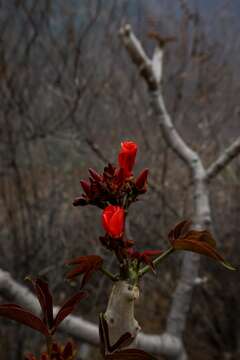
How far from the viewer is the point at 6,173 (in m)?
3.99

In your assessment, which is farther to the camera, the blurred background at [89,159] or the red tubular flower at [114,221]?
the blurred background at [89,159]

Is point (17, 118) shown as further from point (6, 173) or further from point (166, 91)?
point (166, 91)

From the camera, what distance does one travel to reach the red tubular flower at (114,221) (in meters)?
0.64

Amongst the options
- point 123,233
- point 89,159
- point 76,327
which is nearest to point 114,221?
point 123,233

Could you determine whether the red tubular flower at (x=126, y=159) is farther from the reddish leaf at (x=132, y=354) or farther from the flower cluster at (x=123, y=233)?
the reddish leaf at (x=132, y=354)

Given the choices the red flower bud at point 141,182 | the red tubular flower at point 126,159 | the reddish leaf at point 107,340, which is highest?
the red tubular flower at point 126,159

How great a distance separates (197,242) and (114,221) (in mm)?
128

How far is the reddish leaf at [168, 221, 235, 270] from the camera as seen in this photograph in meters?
0.66

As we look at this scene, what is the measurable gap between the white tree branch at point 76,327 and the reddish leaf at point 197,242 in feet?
2.38

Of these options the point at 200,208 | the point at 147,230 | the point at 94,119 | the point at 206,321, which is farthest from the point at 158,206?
the point at 200,208

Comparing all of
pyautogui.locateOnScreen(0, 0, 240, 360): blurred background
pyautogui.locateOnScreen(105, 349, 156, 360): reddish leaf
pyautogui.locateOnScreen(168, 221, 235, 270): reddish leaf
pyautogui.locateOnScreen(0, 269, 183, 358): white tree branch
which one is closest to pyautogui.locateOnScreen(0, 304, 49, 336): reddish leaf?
pyautogui.locateOnScreen(105, 349, 156, 360): reddish leaf

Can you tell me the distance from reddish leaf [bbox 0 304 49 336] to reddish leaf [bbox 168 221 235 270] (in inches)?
9.3

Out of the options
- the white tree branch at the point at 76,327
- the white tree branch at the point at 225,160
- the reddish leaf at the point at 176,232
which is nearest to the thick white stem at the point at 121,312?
the reddish leaf at the point at 176,232

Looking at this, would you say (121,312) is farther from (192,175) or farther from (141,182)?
(192,175)
